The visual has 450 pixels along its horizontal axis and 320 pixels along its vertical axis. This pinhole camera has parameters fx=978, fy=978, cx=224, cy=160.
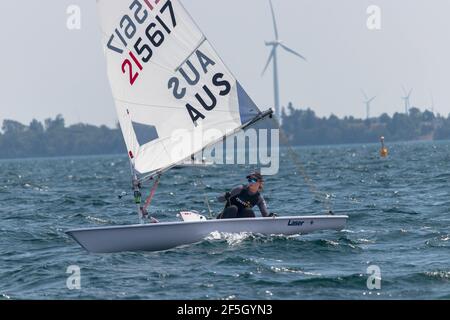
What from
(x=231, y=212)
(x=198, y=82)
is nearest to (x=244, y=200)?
(x=231, y=212)

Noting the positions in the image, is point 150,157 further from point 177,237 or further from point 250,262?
point 250,262

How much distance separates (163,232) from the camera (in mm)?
19328

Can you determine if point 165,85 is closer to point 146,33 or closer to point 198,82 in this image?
point 198,82

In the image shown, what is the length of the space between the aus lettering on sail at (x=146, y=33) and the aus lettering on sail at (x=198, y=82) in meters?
0.73

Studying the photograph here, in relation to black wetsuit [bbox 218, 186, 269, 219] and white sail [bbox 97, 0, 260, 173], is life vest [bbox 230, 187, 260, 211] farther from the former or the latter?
white sail [bbox 97, 0, 260, 173]

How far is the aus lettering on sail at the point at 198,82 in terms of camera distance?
20422mm

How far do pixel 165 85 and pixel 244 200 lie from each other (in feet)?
9.65

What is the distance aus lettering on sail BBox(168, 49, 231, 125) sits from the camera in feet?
67.0

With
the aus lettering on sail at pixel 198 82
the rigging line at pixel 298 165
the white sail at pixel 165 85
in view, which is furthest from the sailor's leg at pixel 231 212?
the aus lettering on sail at pixel 198 82

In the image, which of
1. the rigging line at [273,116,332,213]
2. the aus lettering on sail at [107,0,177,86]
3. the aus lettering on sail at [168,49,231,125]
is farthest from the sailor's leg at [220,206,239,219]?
the aus lettering on sail at [107,0,177,86]

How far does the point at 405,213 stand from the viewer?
85.0ft

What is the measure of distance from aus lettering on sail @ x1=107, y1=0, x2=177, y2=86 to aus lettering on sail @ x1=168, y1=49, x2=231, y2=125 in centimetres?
73
